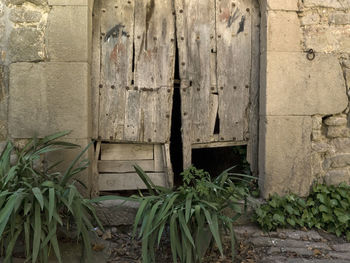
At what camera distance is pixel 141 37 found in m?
3.23

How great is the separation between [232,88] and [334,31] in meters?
1.04

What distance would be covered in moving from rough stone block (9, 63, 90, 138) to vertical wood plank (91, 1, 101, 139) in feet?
0.74

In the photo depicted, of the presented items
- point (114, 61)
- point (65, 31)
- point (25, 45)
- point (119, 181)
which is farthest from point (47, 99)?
point (119, 181)

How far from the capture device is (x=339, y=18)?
3.15 metres

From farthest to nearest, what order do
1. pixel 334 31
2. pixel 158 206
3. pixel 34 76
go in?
1. pixel 334 31
2. pixel 34 76
3. pixel 158 206

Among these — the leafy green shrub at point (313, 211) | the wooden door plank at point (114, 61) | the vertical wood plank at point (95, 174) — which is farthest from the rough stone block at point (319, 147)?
the vertical wood plank at point (95, 174)

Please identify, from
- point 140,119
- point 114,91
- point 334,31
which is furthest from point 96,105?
point 334,31

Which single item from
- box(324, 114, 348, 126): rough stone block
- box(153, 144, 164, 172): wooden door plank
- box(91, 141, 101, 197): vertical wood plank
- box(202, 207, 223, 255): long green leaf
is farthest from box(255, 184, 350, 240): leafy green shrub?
box(91, 141, 101, 197): vertical wood plank

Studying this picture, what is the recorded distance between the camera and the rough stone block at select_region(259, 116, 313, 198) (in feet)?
10.2

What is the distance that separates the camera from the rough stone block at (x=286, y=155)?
3.11 meters

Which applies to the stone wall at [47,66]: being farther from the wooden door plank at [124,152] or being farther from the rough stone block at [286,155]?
the rough stone block at [286,155]

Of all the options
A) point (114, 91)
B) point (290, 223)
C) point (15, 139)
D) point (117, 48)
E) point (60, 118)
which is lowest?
point (290, 223)

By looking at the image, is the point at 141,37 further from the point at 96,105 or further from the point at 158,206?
the point at 158,206

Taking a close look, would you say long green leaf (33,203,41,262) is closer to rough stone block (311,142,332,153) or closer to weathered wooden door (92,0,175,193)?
weathered wooden door (92,0,175,193)
